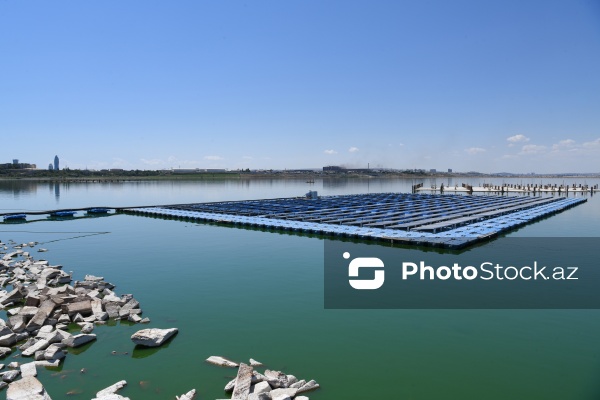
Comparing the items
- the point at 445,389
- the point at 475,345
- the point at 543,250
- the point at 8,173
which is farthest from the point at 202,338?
the point at 8,173

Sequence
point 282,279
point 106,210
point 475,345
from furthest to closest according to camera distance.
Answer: point 106,210 < point 282,279 < point 475,345

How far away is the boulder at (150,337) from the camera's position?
448 inches

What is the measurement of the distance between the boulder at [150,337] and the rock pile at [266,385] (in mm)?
3175

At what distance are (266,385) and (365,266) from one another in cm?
1351

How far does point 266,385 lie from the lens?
28.5 ft

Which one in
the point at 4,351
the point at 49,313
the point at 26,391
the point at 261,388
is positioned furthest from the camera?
A: the point at 49,313

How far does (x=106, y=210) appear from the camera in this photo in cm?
4844

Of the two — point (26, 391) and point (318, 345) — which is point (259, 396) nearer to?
point (318, 345)

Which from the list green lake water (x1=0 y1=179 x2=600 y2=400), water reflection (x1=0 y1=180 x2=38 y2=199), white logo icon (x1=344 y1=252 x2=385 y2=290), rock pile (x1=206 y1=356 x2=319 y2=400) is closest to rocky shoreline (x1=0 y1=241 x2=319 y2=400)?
rock pile (x1=206 y1=356 x2=319 y2=400)

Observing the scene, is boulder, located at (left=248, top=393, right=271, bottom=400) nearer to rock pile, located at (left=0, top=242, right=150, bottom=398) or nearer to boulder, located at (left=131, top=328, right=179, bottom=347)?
boulder, located at (left=131, top=328, right=179, bottom=347)

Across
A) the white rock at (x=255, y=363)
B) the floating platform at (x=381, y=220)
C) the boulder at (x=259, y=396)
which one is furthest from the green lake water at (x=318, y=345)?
the floating platform at (x=381, y=220)

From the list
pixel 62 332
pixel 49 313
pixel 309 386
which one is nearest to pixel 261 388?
pixel 309 386

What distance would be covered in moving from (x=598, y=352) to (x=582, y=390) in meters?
2.45

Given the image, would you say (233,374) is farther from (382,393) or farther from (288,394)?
(382,393)
